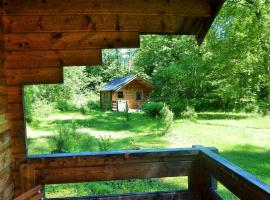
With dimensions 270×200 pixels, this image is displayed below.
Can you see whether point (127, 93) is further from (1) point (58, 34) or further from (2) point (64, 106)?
(1) point (58, 34)

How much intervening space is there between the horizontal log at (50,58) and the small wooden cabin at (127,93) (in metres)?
26.7

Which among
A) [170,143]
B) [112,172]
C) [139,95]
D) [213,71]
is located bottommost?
[170,143]

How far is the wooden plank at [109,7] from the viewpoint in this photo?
2602 millimetres

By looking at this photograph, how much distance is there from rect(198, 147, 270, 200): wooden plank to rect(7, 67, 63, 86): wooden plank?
145 centimetres

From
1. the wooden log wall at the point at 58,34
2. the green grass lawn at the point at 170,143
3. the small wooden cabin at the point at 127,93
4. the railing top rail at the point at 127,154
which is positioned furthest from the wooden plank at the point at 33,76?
the small wooden cabin at the point at 127,93

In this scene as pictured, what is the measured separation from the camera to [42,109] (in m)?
23.4

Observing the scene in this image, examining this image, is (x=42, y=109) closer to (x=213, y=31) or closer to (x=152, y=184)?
(x=213, y=31)

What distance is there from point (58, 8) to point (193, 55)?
74.7ft

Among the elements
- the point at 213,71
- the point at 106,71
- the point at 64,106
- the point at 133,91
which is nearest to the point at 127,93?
the point at 133,91

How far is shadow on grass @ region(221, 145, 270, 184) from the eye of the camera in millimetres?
8242

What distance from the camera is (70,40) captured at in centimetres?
269

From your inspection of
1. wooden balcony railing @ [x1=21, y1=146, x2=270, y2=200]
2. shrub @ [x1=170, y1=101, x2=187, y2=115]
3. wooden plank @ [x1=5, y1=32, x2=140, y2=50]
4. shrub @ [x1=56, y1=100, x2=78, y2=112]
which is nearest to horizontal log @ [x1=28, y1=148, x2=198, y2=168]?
wooden balcony railing @ [x1=21, y1=146, x2=270, y2=200]

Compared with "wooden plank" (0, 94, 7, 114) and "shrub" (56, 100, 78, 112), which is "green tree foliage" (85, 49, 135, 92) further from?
"wooden plank" (0, 94, 7, 114)

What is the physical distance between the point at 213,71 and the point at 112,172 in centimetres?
1965
